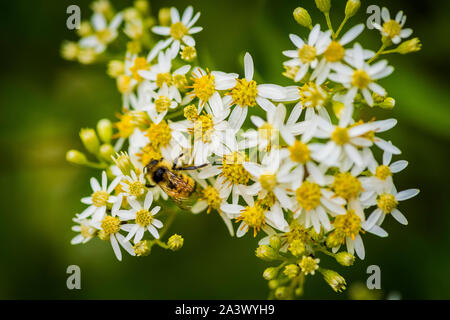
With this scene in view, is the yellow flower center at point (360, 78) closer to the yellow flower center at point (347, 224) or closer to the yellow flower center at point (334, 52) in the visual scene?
the yellow flower center at point (334, 52)

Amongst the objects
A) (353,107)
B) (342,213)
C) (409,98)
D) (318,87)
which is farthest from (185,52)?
(409,98)

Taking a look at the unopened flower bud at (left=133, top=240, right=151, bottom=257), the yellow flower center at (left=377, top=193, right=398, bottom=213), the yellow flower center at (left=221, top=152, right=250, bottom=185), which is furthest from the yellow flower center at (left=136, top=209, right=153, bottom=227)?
the yellow flower center at (left=377, top=193, right=398, bottom=213)

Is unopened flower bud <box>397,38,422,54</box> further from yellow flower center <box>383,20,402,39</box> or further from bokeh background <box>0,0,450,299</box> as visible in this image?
bokeh background <box>0,0,450,299</box>

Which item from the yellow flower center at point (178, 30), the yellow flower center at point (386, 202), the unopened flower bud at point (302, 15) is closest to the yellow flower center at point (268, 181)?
the yellow flower center at point (386, 202)

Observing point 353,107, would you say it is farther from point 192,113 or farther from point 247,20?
point 247,20

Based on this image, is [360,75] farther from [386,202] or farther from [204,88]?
[204,88]

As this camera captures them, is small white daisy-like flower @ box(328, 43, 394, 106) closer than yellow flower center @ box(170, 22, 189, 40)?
Yes

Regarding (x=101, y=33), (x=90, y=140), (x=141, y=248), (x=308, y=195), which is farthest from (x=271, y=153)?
(x=101, y=33)
